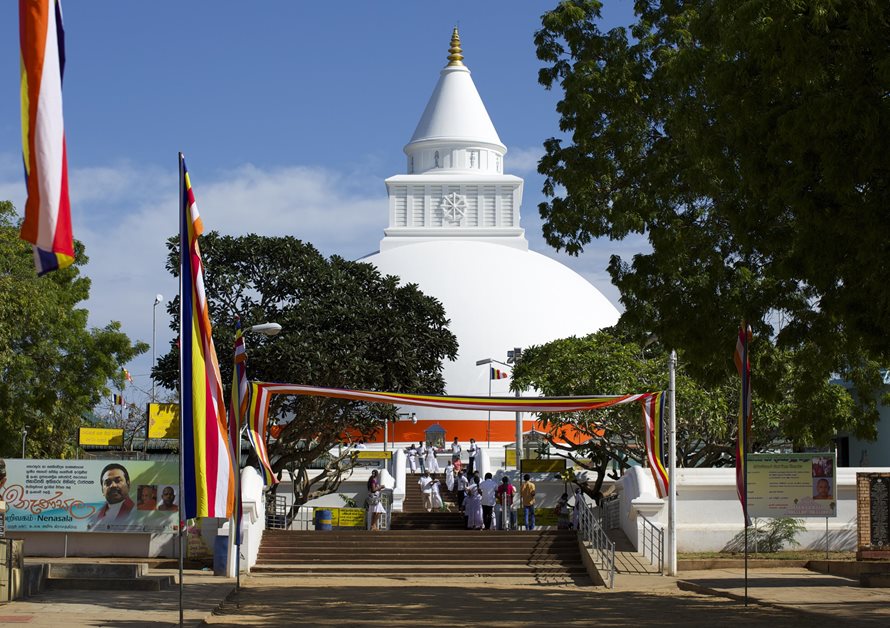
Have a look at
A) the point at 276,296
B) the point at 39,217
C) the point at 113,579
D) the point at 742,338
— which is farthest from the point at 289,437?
the point at 39,217

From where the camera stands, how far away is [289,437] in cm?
3119

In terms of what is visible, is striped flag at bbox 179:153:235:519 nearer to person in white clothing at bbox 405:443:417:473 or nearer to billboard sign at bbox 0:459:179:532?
billboard sign at bbox 0:459:179:532

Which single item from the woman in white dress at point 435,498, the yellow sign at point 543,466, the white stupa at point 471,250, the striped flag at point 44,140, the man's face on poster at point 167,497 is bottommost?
the woman in white dress at point 435,498

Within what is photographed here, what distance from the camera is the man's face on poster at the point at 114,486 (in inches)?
953

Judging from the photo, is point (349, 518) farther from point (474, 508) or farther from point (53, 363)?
point (53, 363)

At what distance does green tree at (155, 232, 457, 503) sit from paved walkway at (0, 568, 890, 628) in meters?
8.54

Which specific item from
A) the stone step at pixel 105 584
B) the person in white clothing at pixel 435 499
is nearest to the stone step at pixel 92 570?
the stone step at pixel 105 584

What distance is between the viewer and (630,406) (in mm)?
33031

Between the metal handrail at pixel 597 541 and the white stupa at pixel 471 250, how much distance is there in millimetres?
31662

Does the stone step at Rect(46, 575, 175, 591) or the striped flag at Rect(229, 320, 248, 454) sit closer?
the striped flag at Rect(229, 320, 248, 454)

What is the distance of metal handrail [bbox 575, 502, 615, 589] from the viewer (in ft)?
70.9

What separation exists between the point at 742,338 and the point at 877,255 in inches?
149

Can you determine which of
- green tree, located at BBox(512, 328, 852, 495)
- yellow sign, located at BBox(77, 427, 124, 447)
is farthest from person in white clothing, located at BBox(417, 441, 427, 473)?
yellow sign, located at BBox(77, 427, 124, 447)

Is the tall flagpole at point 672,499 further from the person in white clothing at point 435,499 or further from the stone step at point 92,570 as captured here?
the person in white clothing at point 435,499
